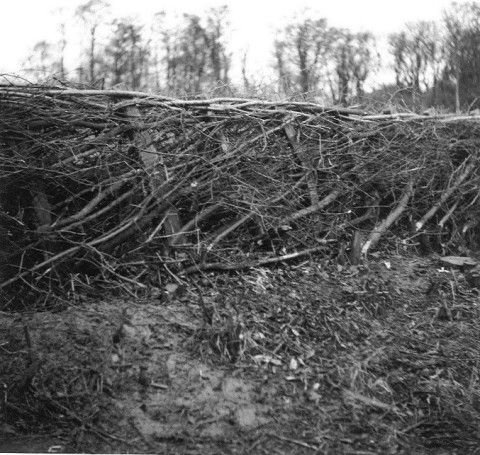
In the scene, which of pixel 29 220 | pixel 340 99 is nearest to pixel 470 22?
pixel 340 99

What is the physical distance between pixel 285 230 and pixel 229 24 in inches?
77.6

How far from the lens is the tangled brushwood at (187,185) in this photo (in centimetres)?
362

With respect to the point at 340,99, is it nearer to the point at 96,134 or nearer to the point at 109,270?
the point at 96,134

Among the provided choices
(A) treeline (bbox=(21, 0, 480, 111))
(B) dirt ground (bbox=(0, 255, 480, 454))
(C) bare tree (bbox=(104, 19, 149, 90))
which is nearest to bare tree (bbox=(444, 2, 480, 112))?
(A) treeline (bbox=(21, 0, 480, 111))

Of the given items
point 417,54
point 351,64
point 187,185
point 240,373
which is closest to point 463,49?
point 417,54

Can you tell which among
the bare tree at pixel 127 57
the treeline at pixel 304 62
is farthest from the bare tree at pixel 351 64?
the bare tree at pixel 127 57

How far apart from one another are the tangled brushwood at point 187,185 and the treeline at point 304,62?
0.35 metres

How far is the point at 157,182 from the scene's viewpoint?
3.98 meters

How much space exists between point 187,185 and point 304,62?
259cm

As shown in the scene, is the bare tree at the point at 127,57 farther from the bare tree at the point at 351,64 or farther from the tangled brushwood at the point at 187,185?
the bare tree at the point at 351,64

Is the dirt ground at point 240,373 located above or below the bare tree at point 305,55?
below

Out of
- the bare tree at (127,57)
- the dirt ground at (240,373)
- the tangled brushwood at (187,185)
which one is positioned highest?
the bare tree at (127,57)

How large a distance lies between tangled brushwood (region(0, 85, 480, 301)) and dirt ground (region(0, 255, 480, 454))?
1.28 ft

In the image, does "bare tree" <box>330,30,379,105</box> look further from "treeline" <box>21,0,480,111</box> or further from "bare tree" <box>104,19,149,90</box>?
"bare tree" <box>104,19,149,90</box>
